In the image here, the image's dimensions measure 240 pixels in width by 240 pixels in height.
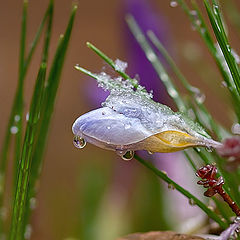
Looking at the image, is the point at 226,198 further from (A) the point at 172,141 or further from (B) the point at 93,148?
(B) the point at 93,148

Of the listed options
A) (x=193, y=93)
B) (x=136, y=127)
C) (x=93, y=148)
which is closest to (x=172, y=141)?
(x=136, y=127)

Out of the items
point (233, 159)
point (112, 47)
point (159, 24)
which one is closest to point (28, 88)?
point (112, 47)

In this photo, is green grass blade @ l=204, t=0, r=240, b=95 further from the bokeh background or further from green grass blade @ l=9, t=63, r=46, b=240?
the bokeh background

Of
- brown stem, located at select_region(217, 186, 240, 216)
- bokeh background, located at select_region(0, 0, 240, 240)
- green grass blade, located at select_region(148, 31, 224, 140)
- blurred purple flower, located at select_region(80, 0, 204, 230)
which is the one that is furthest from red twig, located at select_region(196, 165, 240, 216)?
blurred purple flower, located at select_region(80, 0, 204, 230)

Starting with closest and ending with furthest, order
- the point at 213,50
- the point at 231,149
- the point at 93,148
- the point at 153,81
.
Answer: the point at 231,149 → the point at 213,50 → the point at 153,81 → the point at 93,148

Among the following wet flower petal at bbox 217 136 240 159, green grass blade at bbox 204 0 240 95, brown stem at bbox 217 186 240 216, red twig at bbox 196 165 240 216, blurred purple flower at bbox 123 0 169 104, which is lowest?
brown stem at bbox 217 186 240 216

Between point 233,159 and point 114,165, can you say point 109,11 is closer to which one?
point 114,165

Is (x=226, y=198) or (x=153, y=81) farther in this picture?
(x=153, y=81)

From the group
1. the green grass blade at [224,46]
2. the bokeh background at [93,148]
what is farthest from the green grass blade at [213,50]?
the bokeh background at [93,148]
